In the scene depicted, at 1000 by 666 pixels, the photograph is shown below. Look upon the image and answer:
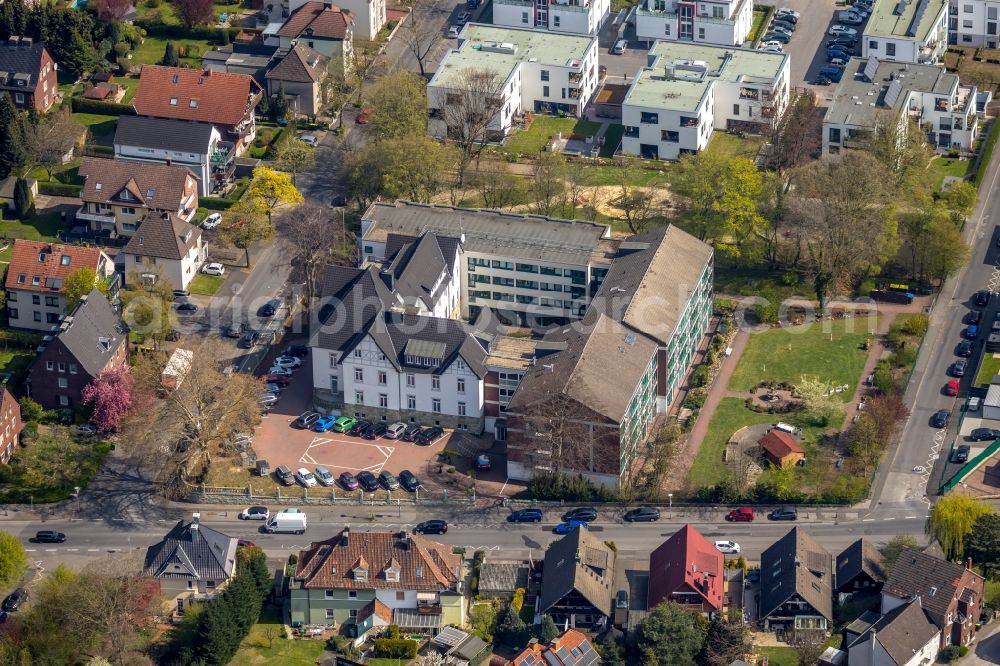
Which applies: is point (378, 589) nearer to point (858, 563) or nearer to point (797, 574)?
point (797, 574)

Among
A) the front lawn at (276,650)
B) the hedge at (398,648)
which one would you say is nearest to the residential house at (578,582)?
the hedge at (398,648)

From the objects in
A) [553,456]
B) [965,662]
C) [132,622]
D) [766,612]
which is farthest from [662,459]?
[132,622]

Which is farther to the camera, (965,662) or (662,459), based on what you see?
(662,459)

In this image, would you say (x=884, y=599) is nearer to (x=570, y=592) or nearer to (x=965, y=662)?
(x=965, y=662)

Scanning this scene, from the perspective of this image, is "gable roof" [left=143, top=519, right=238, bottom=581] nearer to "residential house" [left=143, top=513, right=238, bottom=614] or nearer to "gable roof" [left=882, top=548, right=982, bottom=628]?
"residential house" [left=143, top=513, right=238, bottom=614]

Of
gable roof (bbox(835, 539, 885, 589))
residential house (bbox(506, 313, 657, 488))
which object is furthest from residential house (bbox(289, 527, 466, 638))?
gable roof (bbox(835, 539, 885, 589))

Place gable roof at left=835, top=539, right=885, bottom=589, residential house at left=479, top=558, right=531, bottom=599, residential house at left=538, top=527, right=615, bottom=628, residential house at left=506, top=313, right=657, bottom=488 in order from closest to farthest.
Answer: residential house at left=538, top=527, right=615, bottom=628
gable roof at left=835, top=539, right=885, bottom=589
residential house at left=479, top=558, right=531, bottom=599
residential house at left=506, top=313, right=657, bottom=488
